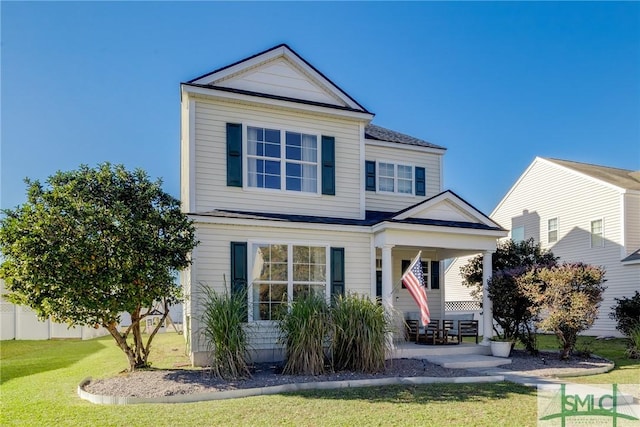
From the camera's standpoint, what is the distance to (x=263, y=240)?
11672 mm

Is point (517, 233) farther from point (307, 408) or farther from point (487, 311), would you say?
point (307, 408)

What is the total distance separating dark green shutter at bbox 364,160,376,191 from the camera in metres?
14.8

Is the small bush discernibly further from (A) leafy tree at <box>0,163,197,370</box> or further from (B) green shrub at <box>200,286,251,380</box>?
(A) leafy tree at <box>0,163,197,370</box>

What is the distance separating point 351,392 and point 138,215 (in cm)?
553

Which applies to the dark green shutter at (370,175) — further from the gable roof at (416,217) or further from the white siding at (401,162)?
the gable roof at (416,217)

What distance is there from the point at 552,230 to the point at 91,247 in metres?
20.8

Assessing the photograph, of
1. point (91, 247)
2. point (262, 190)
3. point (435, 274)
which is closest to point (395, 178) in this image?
point (435, 274)

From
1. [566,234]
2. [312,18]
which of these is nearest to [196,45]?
[312,18]

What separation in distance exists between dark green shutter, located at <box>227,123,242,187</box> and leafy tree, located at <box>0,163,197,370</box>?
2.29 metres

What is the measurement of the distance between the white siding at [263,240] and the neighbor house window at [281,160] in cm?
139

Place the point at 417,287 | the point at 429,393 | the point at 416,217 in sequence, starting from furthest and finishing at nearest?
the point at 416,217
the point at 417,287
the point at 429,393

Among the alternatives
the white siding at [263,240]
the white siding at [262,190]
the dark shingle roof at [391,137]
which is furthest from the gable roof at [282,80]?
the white siding at [263,240]

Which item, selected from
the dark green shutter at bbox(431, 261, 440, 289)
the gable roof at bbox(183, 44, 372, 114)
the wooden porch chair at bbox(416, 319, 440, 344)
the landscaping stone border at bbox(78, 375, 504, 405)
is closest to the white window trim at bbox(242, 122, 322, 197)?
the gable roof at bbox(183, 44, 372, 114)

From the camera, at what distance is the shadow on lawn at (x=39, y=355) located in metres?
11.5
